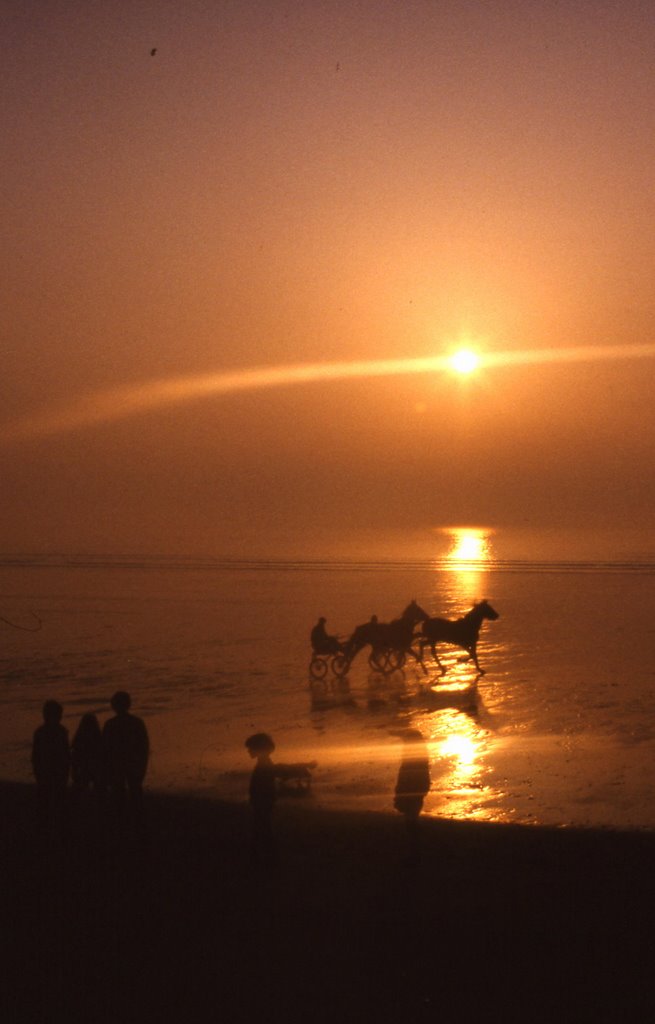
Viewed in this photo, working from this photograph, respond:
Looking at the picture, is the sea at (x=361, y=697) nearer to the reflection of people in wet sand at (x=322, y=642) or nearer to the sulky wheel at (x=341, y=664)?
the sulky wheel at (x=341, y=664)

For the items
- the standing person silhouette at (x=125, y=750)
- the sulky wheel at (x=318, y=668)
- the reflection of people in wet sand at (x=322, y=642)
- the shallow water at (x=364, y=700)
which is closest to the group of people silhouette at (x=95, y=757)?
the standing person silhouette at (x=125, y=750)

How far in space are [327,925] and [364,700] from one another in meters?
14.4

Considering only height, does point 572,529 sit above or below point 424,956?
above

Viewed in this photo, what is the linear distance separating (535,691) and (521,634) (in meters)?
12.6

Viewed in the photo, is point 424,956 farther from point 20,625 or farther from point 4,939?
point 20,625

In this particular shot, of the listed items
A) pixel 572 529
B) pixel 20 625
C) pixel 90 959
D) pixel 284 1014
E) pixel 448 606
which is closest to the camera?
pixel 284 1014

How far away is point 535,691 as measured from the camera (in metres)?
23.2

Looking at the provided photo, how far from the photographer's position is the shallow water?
577 inches

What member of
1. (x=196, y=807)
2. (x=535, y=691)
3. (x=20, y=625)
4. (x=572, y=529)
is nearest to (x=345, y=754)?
(x=196, y=807)

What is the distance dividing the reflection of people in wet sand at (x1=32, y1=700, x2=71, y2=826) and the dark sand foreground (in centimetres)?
38

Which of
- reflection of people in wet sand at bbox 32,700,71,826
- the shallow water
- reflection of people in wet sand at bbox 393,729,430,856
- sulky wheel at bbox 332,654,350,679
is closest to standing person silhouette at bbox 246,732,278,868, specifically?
reflection of people in wet sand at bbox 393,729,430,856

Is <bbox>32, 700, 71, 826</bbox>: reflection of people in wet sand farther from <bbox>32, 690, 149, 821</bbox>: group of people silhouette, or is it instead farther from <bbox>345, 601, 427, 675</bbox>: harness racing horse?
<bbox>345, 601, 427, 675</bbox>: harness racing horse

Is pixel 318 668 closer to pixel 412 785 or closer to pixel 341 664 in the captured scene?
pixel 341 664

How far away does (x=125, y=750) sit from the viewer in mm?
10273
